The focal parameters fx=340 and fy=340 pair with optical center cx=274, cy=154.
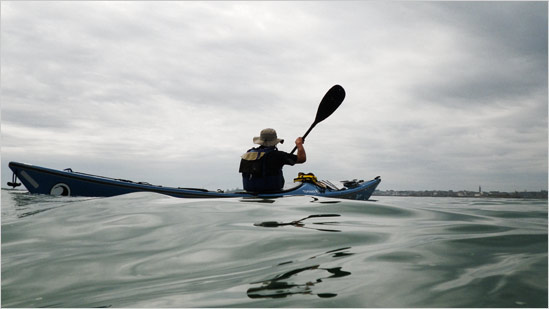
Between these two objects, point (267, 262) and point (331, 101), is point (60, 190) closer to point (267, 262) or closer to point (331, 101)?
point (331, 101)

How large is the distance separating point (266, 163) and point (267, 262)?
14.5 ft

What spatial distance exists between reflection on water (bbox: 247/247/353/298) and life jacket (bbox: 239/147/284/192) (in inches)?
180

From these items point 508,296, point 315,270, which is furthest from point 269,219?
point 508,296

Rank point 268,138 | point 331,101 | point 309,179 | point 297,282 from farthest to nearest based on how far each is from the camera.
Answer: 1. point 331,101
2. point 309,179
3. point 268,138
4. point 297,282

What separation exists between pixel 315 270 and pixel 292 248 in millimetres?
558

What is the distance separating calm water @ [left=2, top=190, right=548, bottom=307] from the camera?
1719 mm

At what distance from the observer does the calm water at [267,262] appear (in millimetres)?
1719

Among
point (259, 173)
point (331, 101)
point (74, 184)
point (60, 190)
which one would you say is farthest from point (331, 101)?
point (60, 190)

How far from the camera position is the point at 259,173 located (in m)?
6.71

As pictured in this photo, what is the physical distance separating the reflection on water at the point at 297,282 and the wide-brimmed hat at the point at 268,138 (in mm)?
4731

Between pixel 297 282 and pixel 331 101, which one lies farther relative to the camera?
pixel 331 101

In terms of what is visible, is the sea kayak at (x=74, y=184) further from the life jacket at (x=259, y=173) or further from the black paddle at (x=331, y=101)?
the black paddle at (x=331, y=101)

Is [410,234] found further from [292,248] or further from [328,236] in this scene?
[292,248]

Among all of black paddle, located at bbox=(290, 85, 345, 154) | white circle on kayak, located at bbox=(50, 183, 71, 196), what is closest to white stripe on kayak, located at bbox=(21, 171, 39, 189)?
white circle on kayak, located at bbox=(50, 183, 71, 196)
